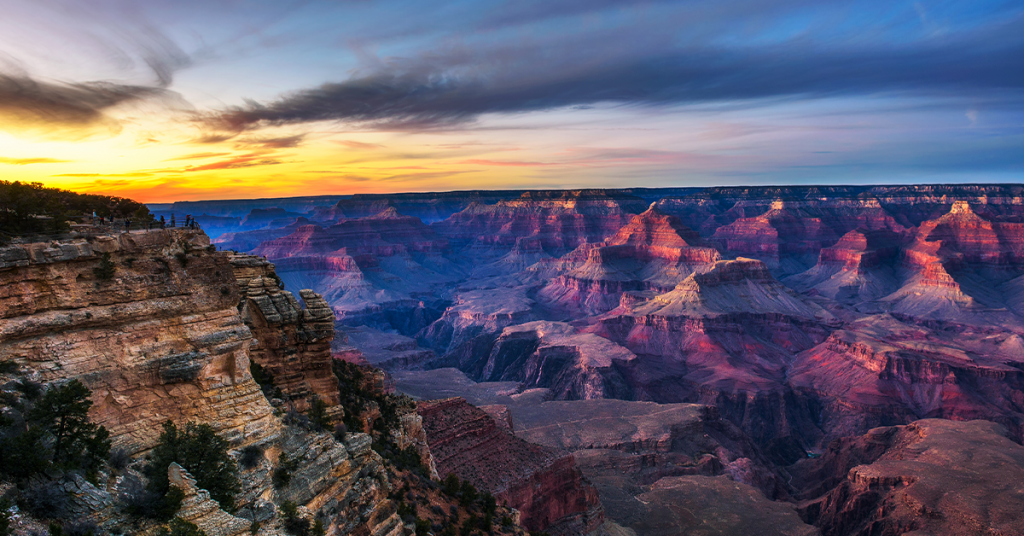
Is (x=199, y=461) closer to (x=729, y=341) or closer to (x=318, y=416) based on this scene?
(x=318, y=416)

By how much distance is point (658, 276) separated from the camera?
193750 mm

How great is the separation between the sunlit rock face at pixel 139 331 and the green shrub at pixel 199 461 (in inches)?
24.8

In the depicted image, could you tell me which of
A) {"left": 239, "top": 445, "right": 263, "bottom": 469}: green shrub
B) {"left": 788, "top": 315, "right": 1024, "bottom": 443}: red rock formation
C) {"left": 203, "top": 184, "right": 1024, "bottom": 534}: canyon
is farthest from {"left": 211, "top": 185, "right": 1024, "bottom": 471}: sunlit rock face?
{"left": 239, "top": 445, "right": 263, "bottom": 469}: green shrub

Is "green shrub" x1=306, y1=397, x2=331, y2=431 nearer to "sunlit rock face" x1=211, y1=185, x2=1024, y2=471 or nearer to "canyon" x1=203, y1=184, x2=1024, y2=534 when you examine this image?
"canyon" x1=203, y1=184, x2=1024, y2=534

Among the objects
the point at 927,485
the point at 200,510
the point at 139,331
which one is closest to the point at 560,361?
the point at 927,485

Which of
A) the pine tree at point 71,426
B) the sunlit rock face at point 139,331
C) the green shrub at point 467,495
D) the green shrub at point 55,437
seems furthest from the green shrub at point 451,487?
the pine tree at point 71,426

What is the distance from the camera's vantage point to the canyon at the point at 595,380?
656 inches

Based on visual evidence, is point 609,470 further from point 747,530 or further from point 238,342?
point 238,342

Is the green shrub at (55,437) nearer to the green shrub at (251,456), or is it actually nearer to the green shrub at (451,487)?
the green shrub at (251,456)

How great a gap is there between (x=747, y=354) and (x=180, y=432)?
430ft

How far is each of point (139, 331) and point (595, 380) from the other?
103 m

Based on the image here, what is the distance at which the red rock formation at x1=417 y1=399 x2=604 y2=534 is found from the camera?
139 feet

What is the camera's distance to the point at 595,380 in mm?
114250

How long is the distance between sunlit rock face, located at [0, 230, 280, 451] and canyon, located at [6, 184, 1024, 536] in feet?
0.18
